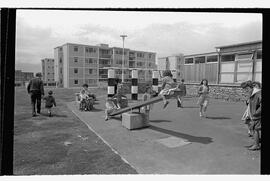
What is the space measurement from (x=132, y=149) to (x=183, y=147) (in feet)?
3.74

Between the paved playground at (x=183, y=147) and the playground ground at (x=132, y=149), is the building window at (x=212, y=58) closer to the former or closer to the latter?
the paved playground at (x=183, y=147)

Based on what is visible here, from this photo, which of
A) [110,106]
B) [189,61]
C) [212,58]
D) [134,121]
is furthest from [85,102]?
[189,61]

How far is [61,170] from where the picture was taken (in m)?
3.04

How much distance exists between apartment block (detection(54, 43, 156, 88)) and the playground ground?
35800 millimetres

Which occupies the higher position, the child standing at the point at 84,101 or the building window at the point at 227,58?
the building window at the point at 227,58

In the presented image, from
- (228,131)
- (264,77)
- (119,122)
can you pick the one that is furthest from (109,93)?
(264,77)

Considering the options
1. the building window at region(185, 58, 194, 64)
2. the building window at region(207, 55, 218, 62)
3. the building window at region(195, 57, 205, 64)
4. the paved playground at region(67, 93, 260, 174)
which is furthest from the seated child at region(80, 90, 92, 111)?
the building window at region(185, 58, 194, 64)

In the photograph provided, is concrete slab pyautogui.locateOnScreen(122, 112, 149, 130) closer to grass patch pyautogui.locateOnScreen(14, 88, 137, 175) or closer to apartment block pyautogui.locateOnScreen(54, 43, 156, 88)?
grass patch pyautogui.locateOnScreen(14, 88, 137, 175)

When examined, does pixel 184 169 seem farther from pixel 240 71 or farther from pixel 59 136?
pixel 240 71

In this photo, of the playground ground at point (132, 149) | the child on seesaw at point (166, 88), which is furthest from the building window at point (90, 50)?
the child on seesaw at point (166, 88)

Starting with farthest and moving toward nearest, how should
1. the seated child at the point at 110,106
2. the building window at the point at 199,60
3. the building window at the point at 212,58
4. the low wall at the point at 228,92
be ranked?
1. the building window at the point at 199,60
2. the building window at the point at 212,58
3. the low wall at the point at 228,92
4. the seated child at the point at 110,106

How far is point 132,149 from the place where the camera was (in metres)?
3.98

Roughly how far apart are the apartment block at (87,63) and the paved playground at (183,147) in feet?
117

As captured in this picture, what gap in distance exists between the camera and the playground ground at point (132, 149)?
3.12m
